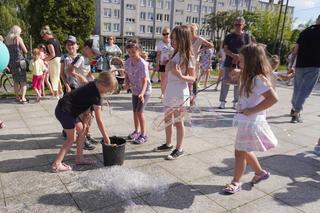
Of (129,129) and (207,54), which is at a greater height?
(207,54)

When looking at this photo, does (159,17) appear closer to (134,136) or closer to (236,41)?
(236,41)

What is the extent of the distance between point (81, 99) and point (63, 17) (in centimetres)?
855

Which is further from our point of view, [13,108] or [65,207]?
[13,108]

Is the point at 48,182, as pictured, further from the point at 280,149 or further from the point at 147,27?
the point at 147,27

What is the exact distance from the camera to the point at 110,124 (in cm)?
611

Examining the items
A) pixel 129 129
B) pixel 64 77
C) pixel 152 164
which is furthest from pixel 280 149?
pixel 64 77

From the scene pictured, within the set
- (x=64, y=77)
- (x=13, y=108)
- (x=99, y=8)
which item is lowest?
(x=13, y=108)

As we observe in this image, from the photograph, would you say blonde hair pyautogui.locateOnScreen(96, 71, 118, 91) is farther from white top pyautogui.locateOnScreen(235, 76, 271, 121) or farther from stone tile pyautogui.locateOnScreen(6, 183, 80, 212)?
white top pyautogui.locateOnScreen(235, 76, 271, 121)

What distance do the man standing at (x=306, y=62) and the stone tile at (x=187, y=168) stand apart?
128 inches

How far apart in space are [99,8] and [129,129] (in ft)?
183

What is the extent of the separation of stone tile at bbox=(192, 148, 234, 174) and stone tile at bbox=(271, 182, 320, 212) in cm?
82

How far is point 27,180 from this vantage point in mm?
3633

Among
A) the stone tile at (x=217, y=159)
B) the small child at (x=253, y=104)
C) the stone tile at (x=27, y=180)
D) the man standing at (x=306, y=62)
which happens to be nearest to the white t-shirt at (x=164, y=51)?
the man standing at (x=306, y=62)

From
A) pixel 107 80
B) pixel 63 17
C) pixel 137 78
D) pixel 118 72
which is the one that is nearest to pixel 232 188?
pixel 107 80
